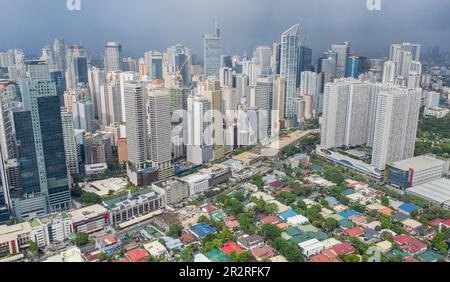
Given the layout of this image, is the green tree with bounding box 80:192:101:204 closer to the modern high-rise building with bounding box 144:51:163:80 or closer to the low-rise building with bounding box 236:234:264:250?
the low-rise building with bounding box 236:234:264:250

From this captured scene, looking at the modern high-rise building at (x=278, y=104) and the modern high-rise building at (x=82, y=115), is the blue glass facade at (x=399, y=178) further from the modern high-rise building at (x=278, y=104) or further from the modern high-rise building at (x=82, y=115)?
the modern high-rise building at (x=82, y=115)

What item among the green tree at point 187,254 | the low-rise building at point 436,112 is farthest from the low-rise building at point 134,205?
the low-rise building at point 436,112

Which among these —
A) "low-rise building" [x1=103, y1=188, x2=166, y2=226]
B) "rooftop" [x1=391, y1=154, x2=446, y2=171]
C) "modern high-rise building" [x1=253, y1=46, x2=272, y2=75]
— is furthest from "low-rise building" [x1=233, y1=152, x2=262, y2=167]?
"modern high-rise building" [x1=253, y1=46, x2=272, y2=75]

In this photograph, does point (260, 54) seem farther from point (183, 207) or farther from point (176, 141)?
point (183, 207)

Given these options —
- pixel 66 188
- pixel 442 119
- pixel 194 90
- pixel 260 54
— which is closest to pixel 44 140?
pixel 66 188

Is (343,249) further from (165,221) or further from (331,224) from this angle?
(165,221)

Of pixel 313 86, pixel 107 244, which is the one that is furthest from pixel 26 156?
pixel 313 86
